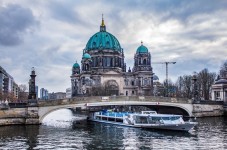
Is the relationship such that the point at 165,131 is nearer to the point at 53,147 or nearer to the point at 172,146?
the point at 172,146

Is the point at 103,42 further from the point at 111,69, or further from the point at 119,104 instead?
the point at 119,104

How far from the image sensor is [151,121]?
Answer: 45.6 metres

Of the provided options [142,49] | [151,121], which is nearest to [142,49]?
[142,49]

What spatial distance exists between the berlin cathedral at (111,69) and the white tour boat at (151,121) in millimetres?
65609

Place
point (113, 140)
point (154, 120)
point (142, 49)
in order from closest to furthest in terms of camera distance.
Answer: point (113, 140), point (154, 120), point (142, 49)

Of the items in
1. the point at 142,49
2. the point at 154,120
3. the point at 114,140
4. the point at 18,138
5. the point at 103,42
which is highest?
the point at 103,42

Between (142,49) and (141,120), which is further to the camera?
(142,49)

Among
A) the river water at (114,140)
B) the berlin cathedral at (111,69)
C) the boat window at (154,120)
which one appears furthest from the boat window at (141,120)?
the berlin cathedral at (111,69)

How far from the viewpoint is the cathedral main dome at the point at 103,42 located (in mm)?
128125

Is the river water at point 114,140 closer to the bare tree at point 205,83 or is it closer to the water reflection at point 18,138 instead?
the water reflection at point 18,138

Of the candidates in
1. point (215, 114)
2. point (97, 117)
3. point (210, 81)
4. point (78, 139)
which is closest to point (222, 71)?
point (210, 81)

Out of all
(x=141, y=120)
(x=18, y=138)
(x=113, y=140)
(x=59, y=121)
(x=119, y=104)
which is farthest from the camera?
(x=59, y=121)

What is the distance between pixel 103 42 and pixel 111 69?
10420 millimetres

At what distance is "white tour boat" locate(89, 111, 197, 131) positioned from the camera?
42188mm
